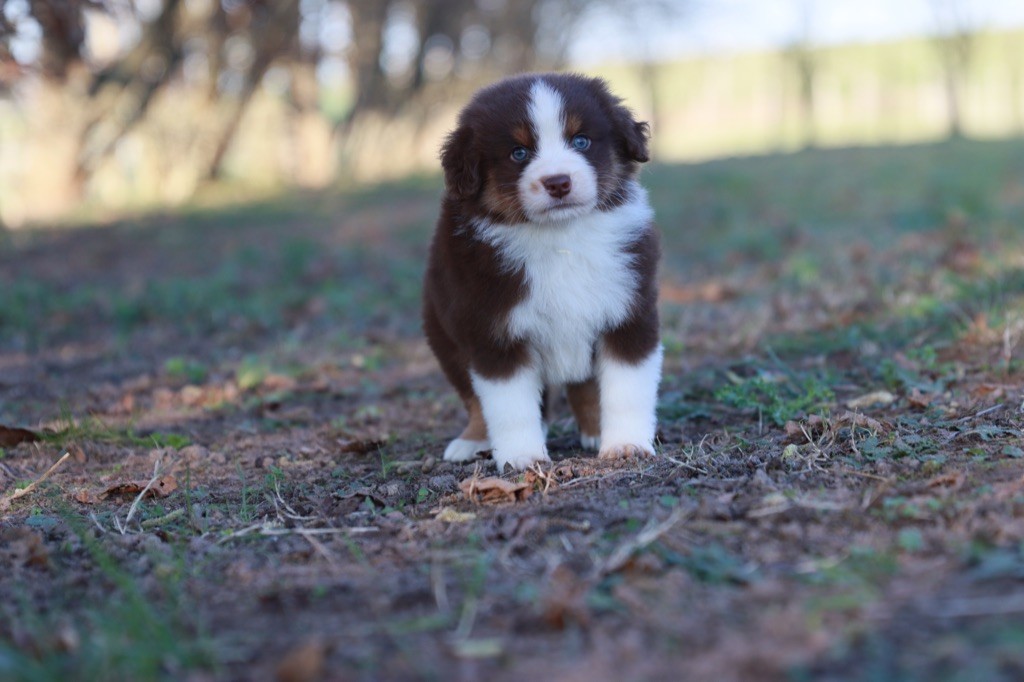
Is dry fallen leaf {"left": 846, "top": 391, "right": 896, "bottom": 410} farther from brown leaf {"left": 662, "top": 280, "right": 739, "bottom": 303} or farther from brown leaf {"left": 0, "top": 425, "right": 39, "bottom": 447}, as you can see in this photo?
brown leaf {"left": 0, "top": 425, "right": 39, "bottom": 447}

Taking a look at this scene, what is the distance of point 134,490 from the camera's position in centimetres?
402

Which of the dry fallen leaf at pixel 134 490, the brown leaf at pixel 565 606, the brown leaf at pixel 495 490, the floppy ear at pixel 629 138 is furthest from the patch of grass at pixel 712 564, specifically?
the dry fallen leaf at pixel 134 490

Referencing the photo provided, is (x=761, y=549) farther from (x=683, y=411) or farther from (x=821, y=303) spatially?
(x=821, y=303)

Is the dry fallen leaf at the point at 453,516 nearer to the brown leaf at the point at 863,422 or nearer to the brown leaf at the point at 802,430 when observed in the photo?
the brown leaf at the point at 802,430

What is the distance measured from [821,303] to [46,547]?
5.27 meters

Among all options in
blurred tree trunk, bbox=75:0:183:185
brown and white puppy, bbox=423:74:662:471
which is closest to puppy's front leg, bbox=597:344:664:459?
brown and white puppy, bbox=423:74:662:471

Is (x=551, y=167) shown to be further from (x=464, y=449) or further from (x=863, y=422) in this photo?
(x=863, y=422)

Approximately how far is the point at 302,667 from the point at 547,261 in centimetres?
214

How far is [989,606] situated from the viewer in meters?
2.25

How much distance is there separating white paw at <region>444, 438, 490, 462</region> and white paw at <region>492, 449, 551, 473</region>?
345 mm

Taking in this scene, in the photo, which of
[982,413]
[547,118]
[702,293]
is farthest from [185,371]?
[982,413]

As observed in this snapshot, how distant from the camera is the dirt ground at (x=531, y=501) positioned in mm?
2275

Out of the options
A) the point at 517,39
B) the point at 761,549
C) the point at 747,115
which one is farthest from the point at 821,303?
the point at 747,115

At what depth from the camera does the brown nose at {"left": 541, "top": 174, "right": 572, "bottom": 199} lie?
3.77 m
